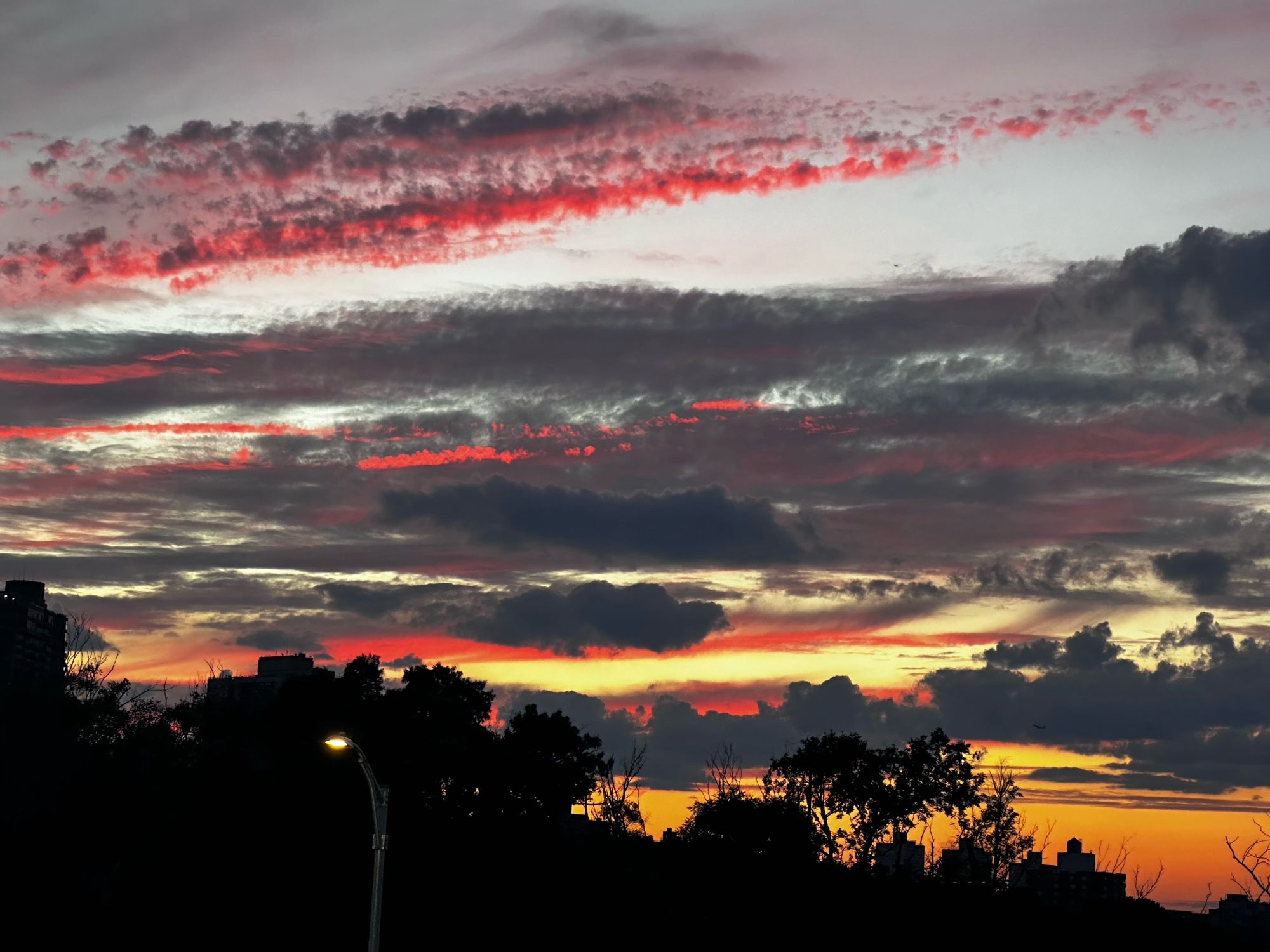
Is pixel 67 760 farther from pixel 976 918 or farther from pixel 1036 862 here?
pixel 1036 862

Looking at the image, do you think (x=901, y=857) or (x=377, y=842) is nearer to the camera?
(x=377, y=842)

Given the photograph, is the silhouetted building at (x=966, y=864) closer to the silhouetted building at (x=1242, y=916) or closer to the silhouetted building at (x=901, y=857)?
the silhouetted building at (x=901, y=857)

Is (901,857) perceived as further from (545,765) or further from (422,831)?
Answer: (422,831)

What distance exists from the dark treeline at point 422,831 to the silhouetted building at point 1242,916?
6587mm

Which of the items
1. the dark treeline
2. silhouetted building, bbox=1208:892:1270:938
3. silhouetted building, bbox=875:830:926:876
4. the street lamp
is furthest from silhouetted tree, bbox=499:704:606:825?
the street lamp

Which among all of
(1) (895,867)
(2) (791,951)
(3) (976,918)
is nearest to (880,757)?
(1) (895,867)

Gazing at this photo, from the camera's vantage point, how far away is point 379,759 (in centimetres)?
8581

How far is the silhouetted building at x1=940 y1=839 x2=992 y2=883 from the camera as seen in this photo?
90.9 m

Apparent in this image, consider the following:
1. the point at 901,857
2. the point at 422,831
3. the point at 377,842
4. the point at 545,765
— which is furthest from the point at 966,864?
the point at 377,842

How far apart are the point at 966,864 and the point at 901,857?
8.30 metres

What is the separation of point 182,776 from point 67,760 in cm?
2188

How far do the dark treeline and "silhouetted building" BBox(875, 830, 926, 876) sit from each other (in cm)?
59

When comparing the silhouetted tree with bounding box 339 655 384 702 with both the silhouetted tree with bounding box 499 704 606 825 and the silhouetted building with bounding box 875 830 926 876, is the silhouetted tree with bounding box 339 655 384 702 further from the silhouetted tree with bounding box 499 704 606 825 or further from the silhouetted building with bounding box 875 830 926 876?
the silhouetted building with bounding box 875 830 926 876

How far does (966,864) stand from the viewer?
98.4 m
